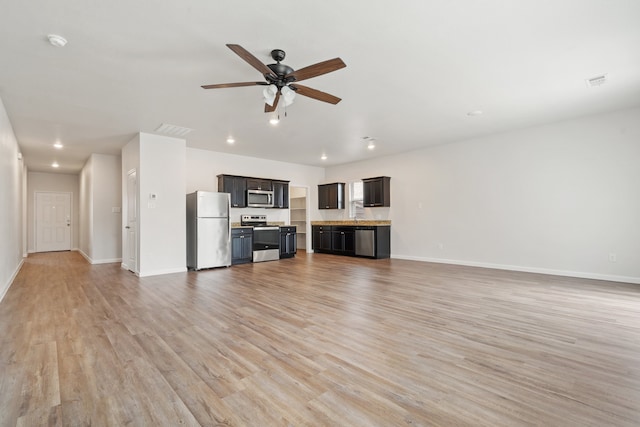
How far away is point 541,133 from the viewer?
5.45 metres

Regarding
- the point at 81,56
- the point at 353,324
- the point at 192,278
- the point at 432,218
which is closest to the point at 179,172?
the point at 192,278

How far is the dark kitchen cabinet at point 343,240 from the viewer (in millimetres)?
8078

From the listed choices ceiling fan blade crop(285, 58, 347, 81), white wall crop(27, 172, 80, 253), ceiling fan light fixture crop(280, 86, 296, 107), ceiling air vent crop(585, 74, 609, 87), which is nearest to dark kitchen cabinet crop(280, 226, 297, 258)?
ceiling fan light fixture crop(280, 86, 296, 107)

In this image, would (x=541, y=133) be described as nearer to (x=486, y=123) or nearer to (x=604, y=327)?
(x=486, y=123)

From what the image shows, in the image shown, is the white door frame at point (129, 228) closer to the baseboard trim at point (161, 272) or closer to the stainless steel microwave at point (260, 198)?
the baseboard trim at point (161, 272)

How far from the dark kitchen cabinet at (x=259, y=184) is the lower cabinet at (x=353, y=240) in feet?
6.75

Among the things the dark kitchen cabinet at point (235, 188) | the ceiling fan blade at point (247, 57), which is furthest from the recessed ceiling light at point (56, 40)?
the dark kitchen cabinet at point (235, 188)

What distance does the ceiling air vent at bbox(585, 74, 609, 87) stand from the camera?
3568 millimetres

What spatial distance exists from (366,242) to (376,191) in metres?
1.40

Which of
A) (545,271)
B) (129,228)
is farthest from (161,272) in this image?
(545,271)

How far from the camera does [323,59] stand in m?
3.06

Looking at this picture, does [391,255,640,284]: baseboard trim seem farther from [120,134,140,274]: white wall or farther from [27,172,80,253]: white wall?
[27,172,80,253]: white wall

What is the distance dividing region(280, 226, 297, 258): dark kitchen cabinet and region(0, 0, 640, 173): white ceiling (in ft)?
10.2

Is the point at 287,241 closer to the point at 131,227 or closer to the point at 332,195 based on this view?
the point at 332,195
